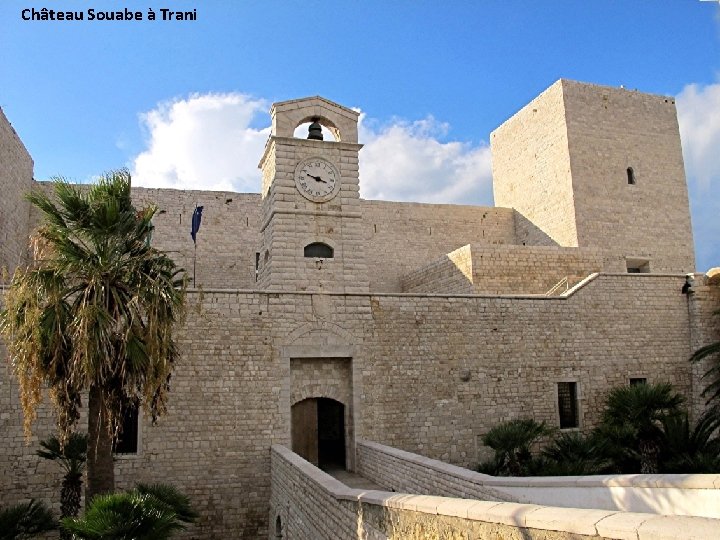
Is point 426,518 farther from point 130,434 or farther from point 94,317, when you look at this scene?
point 130,434

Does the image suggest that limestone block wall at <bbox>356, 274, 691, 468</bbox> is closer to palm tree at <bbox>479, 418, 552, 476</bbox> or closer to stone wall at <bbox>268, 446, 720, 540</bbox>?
palm tree at <bbox>479, 418, 552, 476</bbox>

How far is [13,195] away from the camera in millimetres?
18547

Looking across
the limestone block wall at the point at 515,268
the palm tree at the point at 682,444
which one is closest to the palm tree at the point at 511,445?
the palm tree at the point at 682,444

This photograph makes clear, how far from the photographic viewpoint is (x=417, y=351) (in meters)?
13.2

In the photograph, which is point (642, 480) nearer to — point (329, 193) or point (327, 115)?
point (329, 193)

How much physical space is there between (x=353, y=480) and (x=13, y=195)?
13.6m

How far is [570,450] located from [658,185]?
1430cm

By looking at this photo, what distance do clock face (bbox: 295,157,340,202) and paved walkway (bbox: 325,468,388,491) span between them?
5.94 meters

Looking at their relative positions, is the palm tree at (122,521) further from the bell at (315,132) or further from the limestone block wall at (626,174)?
the limestone block wall at (626,174)

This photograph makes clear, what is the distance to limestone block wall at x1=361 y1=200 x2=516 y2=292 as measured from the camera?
22.8m

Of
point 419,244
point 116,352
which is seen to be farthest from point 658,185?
point 116,352

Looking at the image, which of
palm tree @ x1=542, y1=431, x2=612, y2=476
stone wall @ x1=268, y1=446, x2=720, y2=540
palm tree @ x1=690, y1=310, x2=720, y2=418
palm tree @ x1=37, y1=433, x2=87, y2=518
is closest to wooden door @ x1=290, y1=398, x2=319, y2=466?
stone wall @ x1=268, y1=446, x2=720, y2=540

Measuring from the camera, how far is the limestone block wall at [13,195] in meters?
17.7

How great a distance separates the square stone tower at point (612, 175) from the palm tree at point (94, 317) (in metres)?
16.2
